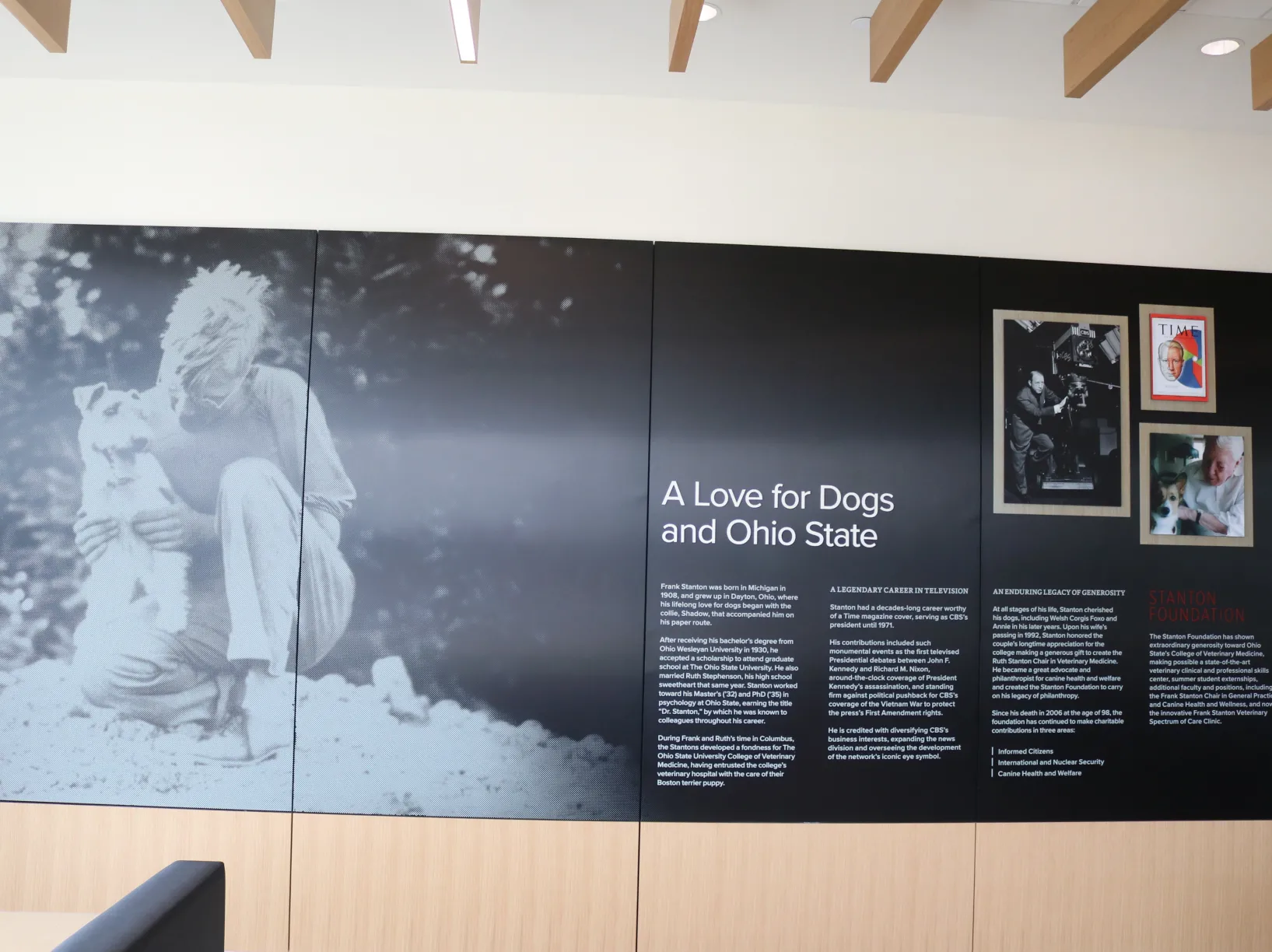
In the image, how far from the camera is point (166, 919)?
4.12 feet

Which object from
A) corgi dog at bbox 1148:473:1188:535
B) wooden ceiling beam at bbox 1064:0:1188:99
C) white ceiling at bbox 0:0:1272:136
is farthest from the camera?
corgi dog at bbox 1148:473:1188:535

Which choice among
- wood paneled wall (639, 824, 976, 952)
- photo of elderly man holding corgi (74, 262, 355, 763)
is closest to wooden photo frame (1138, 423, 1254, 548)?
wood paneled wall (639, 824, 976, 952)

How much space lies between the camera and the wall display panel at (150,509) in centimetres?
306

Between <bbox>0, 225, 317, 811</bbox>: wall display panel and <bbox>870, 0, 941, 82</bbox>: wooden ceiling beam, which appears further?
<bbox>0, 225, 317, 811</bbox>: wall display panel

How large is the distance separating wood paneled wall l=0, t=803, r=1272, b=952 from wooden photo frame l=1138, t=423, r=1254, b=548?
118 centimetres

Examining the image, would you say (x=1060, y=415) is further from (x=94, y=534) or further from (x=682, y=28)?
(x=94, y=534)

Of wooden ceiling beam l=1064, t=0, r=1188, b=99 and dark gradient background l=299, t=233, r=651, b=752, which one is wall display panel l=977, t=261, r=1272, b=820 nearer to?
wooden ceiling beam l=1064, t=0, r=1188, b=99

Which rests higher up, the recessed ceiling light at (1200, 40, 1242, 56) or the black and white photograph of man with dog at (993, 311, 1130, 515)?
the recessed ceiling light at (1200, 40, 1242, 56)

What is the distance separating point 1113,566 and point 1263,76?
1.74 m

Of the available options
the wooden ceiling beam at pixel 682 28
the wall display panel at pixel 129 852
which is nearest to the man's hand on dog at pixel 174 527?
the wall display panel at pixel 129 852

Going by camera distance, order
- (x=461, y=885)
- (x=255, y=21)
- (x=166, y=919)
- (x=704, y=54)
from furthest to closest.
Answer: (x=461, y=885)
(x=704, y=54)
(x=255, y=21)
(x=166, y=919)

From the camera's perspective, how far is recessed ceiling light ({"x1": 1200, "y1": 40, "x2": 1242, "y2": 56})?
111 inches

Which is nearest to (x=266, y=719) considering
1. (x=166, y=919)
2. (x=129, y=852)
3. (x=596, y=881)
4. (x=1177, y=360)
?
→ (x=129, y=852)

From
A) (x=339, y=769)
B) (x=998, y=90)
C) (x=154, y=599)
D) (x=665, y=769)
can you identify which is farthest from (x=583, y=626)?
(x=998, y=90)
